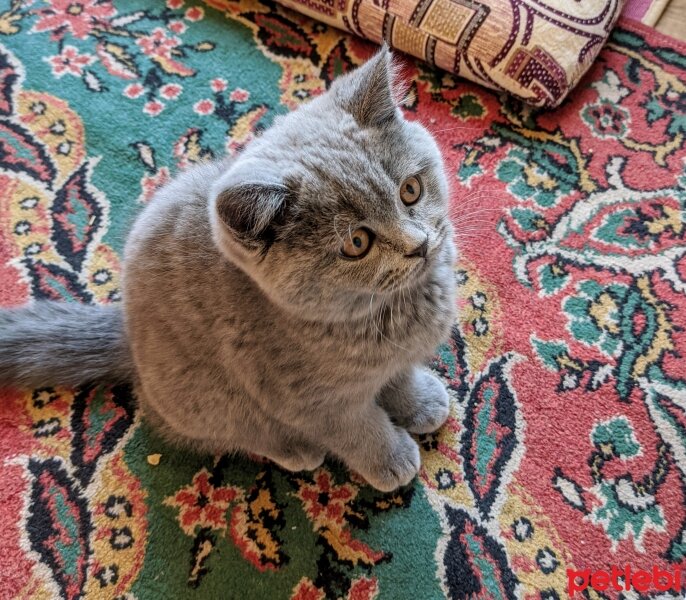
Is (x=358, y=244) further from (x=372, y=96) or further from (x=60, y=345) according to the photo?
(x=60, y=345)

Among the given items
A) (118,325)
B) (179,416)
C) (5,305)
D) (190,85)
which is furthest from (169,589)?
(190,85)

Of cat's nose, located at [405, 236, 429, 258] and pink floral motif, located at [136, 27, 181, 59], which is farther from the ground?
cat's nose, located at [405, 236, 429, 258]

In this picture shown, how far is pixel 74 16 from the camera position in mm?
1477

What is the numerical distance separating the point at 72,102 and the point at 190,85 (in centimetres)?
29

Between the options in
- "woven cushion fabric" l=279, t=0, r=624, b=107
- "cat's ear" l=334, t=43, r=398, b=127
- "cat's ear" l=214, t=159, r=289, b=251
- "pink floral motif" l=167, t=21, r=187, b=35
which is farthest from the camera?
"pink floral motif" l=167, t=21, r=187, b=35

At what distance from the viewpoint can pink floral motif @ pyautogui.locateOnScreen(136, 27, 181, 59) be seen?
1438mm

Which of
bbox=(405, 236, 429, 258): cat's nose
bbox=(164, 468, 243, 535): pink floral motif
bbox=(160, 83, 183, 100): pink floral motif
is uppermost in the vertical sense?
bbox=(405, 236, 429, 258): cat's nose

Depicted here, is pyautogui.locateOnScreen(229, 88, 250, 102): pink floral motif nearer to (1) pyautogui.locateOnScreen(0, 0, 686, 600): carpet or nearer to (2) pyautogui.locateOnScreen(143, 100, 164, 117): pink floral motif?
(1) pyautogui.locateOnScreen(0, 0, 686, 600): carpet

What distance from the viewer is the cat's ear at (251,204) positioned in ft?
2.03

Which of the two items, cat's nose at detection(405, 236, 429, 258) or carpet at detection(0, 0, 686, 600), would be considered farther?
carpet at detection(0, 0, 686, 600)

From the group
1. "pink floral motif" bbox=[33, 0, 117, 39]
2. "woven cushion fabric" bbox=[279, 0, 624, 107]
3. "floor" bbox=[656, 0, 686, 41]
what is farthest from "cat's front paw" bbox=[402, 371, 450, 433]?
"pink floral motif" bbox=[33, 0, 117, 39]

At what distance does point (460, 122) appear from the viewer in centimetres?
134

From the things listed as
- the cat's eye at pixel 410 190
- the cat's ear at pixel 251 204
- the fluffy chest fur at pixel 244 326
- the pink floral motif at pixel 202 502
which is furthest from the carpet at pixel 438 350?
the cat's ear at pixel 251 204

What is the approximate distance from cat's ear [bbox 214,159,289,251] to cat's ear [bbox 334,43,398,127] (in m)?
0.15
